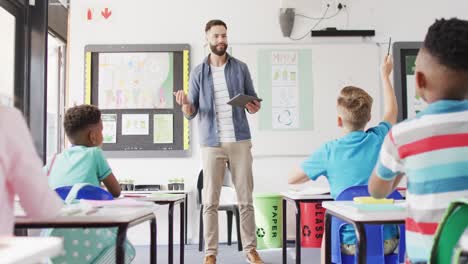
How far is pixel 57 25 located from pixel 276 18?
2477mm

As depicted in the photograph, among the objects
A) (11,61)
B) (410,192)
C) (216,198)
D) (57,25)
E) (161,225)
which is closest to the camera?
(410,192)

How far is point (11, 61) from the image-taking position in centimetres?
423

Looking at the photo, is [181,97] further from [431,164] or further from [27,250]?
[27,250]

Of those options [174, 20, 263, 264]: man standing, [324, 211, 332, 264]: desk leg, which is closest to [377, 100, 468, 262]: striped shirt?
[324, 211, 332, 264]: desk leg

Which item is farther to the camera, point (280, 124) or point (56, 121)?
point (56, 121)

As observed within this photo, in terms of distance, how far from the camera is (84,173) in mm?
2070

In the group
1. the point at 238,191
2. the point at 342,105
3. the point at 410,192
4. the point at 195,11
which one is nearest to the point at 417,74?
the point at 410,192

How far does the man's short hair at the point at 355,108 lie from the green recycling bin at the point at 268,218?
94.4 inches

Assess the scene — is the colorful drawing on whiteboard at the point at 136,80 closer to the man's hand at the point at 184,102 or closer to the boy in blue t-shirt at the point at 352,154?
the man's hand at the point at 184,102

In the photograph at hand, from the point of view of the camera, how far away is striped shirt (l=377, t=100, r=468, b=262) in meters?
1.14

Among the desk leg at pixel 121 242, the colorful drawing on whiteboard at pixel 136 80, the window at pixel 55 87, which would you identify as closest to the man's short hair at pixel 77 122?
the desk leg at pixel 121 242

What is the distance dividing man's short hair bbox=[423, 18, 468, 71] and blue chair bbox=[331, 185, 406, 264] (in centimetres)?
74

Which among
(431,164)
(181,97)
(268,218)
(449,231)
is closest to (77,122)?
(181,97)

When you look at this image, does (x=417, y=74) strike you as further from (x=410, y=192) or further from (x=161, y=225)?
(x=161, y=225)
